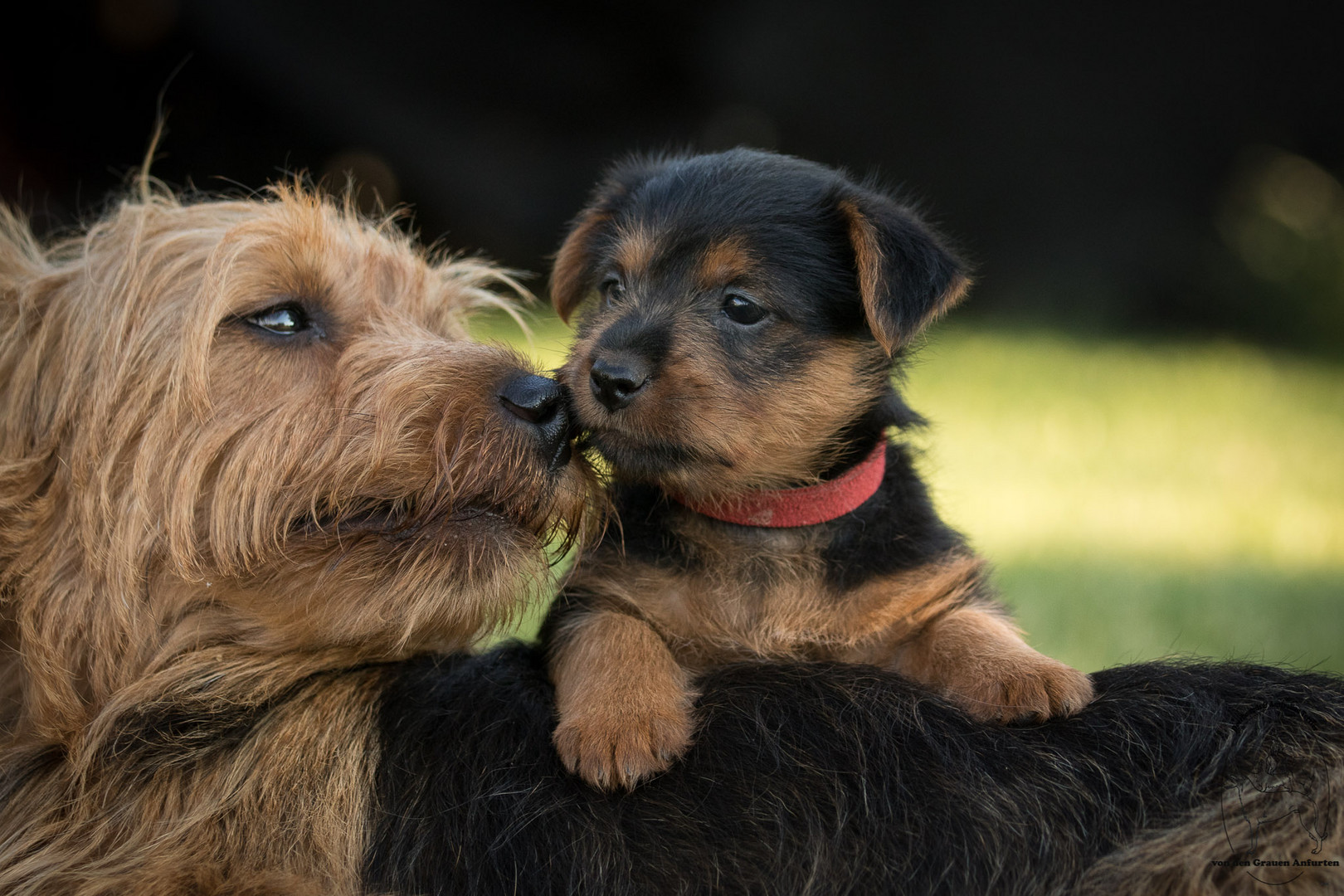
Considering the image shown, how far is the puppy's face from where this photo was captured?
9.93 ft

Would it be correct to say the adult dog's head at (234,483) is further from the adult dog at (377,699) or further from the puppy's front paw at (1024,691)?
the puppy's front paw at (1024,691)

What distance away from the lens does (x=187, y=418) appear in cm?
266

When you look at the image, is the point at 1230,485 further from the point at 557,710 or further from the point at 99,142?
the point at 99,142

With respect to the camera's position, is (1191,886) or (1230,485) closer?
(1191,886)

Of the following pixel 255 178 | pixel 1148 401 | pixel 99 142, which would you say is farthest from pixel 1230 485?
pixel 99 142

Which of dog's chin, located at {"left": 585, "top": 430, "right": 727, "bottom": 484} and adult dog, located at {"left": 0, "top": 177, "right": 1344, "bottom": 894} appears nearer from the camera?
adult dog, located at {"left": 0, "top": 177, "right": 1344, "bottom": 894}

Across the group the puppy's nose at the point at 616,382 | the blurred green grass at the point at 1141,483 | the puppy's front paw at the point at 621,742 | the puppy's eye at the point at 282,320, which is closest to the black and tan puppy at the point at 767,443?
the puppy's nose at the point at 616,382

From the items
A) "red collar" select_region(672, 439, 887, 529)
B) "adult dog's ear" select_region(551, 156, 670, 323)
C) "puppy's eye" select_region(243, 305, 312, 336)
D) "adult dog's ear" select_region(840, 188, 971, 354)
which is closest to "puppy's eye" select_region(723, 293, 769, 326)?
"adult dog's ear" select_region(840, 188, 971, 354)

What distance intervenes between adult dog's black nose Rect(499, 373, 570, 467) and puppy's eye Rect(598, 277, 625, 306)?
749mm

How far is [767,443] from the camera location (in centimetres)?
316

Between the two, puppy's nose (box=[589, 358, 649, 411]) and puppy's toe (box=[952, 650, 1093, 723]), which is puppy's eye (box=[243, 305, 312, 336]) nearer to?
puppy's nose (box=[589, 358, 649, 411])

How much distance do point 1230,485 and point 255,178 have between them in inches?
326

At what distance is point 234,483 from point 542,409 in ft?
2.40

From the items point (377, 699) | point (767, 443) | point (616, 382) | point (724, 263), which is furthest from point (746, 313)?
point (377, 699)
